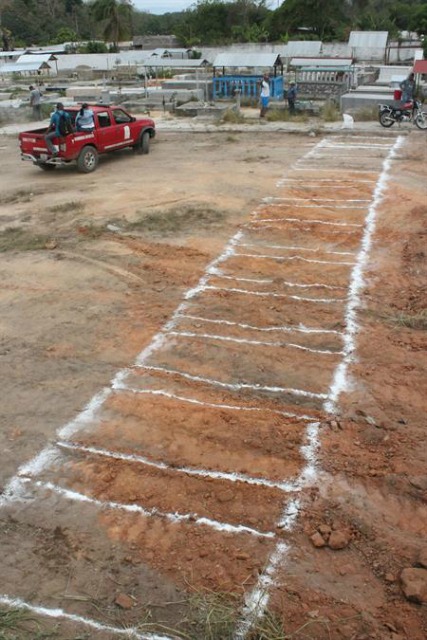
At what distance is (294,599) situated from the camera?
3.82 m

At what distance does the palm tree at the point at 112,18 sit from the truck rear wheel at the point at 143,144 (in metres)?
50.3

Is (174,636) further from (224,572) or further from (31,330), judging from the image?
(31,330)

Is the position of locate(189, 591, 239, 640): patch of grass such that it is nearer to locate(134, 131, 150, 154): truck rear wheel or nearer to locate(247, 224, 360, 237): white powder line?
locate(247, 224, 360, 237): white powder line

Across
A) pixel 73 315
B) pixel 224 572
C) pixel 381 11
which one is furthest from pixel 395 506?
pixel 381 11

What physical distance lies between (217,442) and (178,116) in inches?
904

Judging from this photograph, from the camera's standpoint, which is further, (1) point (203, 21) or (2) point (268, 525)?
(1) point (203, 21)

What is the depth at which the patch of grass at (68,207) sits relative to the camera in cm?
1215

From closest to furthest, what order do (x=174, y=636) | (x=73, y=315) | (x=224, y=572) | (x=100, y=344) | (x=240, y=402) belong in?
(x=174, y=636) < (x=224, y=572) < (x=240, y=402) < (x=100, y=344) < (x=73, y=315)

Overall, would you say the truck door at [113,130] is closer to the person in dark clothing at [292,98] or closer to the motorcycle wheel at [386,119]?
the motorcycle wheel at [386,119]

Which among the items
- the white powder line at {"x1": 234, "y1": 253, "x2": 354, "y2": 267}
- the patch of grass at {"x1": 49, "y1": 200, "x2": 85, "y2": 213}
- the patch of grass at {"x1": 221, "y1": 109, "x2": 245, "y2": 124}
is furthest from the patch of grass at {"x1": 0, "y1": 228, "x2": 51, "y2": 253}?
the patch of grass at {"x1": 221, "y1": 109, "x2": 245, "y2": 124}

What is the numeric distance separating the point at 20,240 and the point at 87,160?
5663 millimetres

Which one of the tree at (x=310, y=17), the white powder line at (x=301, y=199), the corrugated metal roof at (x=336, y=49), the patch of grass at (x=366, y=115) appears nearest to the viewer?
the white powder line at (x=301, y=199)

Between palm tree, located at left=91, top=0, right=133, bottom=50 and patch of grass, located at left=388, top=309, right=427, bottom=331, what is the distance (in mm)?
62560

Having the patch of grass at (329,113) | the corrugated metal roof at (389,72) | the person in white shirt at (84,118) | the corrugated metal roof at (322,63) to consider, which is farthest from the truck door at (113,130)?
the corrugated metal roof at (389,72)
